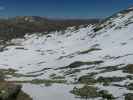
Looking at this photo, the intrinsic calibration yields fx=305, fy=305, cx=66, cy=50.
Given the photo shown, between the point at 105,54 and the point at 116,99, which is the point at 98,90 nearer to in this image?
the point at 116,99

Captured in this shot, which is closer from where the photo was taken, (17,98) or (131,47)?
(17,98)

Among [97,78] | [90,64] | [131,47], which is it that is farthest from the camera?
[131,47]

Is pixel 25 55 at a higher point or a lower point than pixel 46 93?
lower

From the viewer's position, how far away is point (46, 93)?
25.8 metres

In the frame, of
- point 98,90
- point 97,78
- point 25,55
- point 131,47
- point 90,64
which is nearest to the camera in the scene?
point 98,90

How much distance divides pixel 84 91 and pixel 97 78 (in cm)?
2303

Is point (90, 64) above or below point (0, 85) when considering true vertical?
below

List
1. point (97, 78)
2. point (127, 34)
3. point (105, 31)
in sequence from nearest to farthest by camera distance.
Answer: point (97, 78) < point (127, 34) < point (105, 31)

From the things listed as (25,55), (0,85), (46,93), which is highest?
(0,85)

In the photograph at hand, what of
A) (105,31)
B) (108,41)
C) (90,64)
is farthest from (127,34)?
(90,64)

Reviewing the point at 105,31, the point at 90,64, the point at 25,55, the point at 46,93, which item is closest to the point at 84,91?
the point at 46,93

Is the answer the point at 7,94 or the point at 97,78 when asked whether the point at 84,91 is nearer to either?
the point at 7,94

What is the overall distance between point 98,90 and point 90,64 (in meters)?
46.2

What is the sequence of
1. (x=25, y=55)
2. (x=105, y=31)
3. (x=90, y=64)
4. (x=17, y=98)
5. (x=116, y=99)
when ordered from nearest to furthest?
1. (x=17, y=98)
2. (x=116, y=99)
3. (x=90, y=64)
4. (x=105, y=31)
5. (x=25, y=55)
